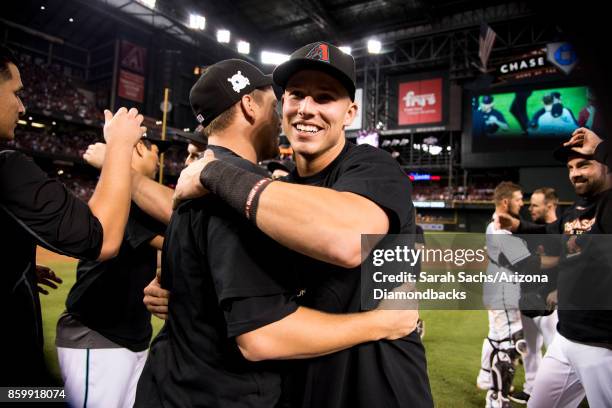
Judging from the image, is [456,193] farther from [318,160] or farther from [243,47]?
[318,160]

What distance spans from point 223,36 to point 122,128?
34581 millimetres

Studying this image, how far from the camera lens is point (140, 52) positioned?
3669cm

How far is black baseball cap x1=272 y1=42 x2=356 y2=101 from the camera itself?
168cm

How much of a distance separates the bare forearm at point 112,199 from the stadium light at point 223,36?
34.5 m

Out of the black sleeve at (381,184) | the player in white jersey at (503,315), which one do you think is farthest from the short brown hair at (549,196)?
the black sleeve at (381,184)

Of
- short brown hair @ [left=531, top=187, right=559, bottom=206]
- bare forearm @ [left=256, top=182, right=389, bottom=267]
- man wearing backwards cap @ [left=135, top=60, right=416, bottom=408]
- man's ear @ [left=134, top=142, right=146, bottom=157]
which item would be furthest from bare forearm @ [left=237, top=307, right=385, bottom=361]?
short brown hair @ [left=531, top=187, right=559, bottom=206]

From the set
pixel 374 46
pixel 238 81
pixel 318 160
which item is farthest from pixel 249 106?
pixel 374 46

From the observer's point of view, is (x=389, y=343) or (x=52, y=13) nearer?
(x=389, y=343)

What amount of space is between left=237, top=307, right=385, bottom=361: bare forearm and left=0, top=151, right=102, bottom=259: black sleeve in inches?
34.0

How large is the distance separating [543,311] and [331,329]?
4248 mm

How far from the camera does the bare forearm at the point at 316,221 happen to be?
1267 mm

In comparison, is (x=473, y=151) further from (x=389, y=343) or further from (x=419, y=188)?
(x=389, y=343)

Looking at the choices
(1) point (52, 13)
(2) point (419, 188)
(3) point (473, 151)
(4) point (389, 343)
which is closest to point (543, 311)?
(4) point (389, 343)

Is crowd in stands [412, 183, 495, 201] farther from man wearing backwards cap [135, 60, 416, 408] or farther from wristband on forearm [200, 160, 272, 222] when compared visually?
wristband on forearm [200, 160, 272, 222]
